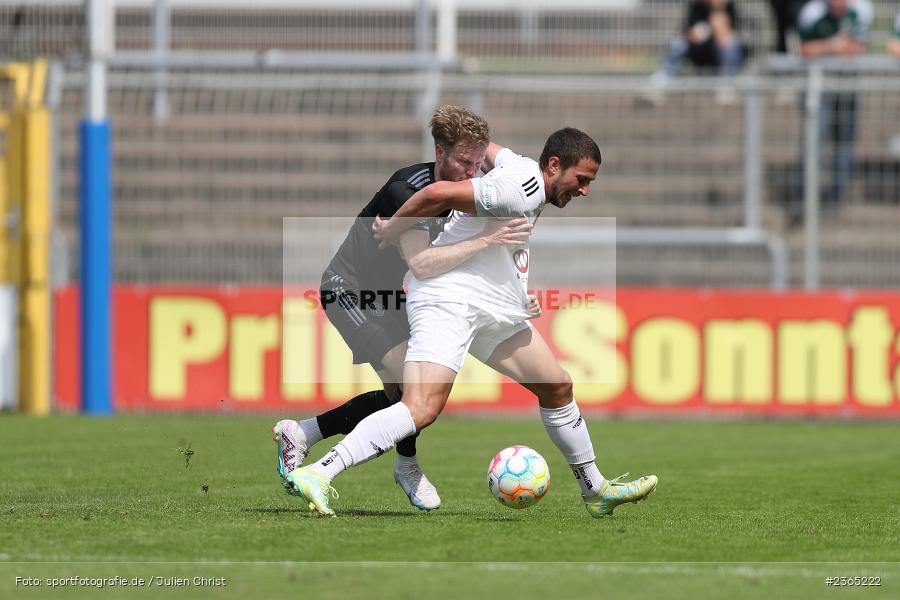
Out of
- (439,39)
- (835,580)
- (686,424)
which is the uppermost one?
(439,39)

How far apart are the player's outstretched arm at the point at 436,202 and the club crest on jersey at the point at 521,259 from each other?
432mm

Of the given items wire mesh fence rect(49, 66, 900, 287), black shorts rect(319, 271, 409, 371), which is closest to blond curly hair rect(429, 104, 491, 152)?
black shorts rect(319, 271, 409, 371)

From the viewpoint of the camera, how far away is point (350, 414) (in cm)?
852

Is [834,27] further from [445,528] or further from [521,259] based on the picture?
[445,528]

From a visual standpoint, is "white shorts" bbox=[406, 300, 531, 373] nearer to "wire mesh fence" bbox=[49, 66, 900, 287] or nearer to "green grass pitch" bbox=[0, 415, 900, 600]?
"green grass pitch" bbox=[0, 415, 900, 600]

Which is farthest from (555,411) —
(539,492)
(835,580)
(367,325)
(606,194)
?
(606,194)

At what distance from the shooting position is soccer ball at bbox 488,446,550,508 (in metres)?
7.78

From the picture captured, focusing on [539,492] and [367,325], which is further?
[367,325]

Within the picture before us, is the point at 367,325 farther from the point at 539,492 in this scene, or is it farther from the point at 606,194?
the point at 606,194

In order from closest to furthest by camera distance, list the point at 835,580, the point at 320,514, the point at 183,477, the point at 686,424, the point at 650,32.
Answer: the point at 835,580
the point at 320,514
the point at 183,477
the point at 686,424
the point at 650,32

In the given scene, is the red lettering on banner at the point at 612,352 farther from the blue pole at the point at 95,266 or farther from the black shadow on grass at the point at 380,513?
the black shadow on grass at the point at 380,513

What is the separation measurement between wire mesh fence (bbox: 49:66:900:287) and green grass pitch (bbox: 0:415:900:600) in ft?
13.2

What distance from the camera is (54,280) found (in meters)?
16.6

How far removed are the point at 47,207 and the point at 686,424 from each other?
685 cm
